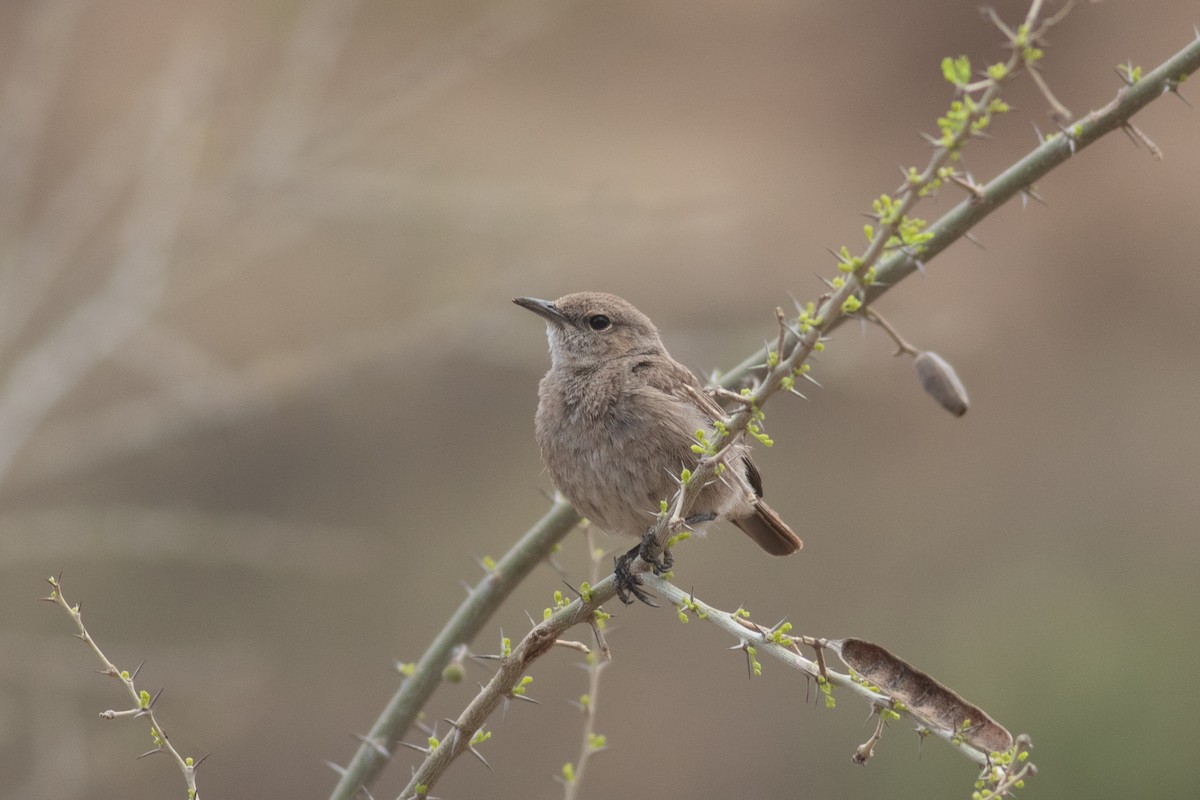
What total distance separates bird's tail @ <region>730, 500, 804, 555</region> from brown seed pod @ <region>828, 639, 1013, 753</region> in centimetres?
224

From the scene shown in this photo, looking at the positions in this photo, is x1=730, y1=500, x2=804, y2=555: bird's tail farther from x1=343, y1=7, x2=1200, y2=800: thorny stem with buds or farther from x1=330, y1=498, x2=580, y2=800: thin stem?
x1=343, y1=7, x2=1200, y2=800: thorny stem with buds

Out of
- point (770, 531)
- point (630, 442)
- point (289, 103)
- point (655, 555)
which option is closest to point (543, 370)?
point (289, 103)

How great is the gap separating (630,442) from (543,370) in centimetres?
841

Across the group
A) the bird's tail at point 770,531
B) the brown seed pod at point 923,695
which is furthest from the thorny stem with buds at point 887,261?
Result: the bird's tail at point 770,531

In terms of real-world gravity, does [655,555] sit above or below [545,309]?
below

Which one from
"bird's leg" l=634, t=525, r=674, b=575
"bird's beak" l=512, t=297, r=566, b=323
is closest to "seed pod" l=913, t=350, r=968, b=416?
"bird's leg" l=634, t=525, r=674, b=575

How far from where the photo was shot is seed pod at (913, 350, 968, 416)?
11.2 ft

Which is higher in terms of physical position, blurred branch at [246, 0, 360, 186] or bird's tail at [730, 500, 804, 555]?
blurred branch at [246, 0, 360, 186]

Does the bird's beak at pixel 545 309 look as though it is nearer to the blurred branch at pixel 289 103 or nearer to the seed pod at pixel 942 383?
the blurred branch at pixel 289 103

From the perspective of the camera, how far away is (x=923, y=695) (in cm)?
262

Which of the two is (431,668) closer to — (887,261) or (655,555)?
(655,555)

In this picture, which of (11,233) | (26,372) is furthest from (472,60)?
(11,233)

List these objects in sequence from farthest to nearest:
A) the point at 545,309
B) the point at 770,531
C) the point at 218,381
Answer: the point at 218,381 < the point at 545,309 < the point at 770,531

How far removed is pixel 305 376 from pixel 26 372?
1.55m
